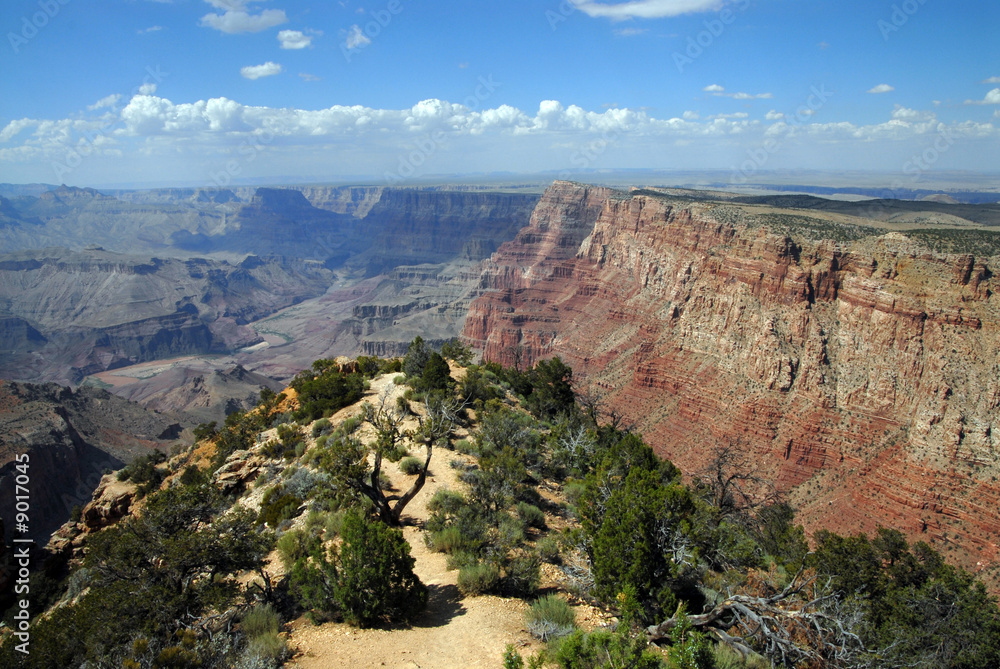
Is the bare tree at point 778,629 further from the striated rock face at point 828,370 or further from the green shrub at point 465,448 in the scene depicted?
the striated rock face at point 828,370

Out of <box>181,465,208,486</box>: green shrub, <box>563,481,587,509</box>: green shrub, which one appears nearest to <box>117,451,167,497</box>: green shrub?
<box>181,465,208,486</box>: green shrub

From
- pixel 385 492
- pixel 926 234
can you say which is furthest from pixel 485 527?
pixel 926 234

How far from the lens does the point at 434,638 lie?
1035 cm

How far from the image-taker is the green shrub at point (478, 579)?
474 inches

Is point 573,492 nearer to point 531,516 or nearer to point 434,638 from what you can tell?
point 531,516

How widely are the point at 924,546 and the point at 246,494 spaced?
30330 mm

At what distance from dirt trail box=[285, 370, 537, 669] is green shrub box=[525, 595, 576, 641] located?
274 millimetres

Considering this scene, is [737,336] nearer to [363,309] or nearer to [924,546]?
[924,546]

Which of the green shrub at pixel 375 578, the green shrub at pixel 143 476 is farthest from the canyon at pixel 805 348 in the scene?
the green shrub at pixel 375 578

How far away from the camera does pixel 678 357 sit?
5200 cm

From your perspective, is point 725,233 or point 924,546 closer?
point 924,546

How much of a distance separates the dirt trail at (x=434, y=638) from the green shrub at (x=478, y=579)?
20 centimetres

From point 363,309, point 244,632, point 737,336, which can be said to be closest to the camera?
point 244,632

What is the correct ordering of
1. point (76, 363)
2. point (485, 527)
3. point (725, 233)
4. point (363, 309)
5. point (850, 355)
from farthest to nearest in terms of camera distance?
point (363, 309) → point (76, 363) → point (725, 233) → point (850, 355) → point (485, 527)
